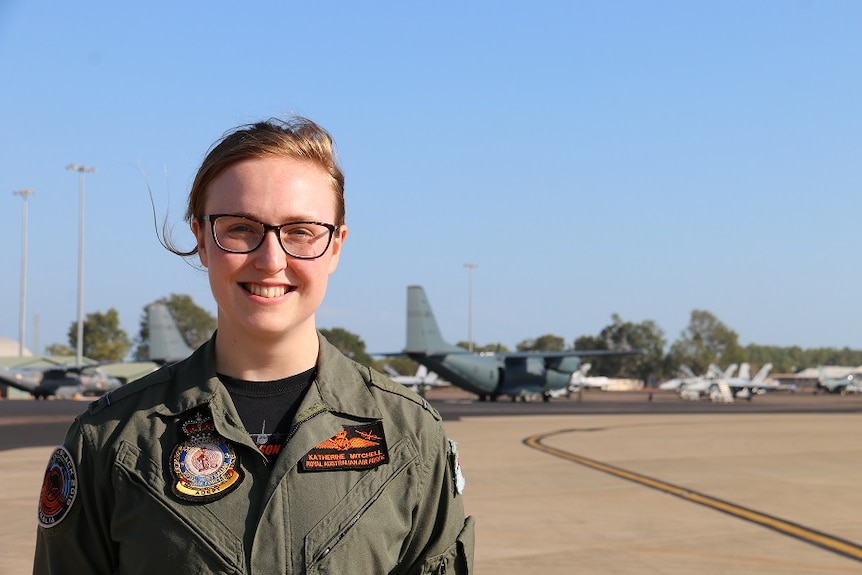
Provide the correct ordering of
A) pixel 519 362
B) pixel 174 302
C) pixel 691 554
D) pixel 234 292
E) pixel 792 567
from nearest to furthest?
pixel 234 292 < pixel 792 567 < pixel 691 554 < pixel 519 362 < pixel 174 302

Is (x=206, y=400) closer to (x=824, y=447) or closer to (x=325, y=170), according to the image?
(x=325, y=170)

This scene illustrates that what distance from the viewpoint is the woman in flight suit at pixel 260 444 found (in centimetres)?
196

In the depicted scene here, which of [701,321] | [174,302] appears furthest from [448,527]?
[701,321]

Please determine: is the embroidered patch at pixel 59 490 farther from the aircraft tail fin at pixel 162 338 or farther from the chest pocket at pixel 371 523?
the aircraft tail fin at pixel 162 338

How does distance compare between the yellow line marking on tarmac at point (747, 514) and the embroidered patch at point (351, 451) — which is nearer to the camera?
the embroidered patch at point (351, 451)

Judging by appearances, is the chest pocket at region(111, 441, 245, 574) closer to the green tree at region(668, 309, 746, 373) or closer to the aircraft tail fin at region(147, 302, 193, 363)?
the aircraft tail fin at region(147, 302, 193, 363)

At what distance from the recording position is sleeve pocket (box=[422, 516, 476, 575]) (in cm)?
215

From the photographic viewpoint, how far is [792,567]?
22.3 feet

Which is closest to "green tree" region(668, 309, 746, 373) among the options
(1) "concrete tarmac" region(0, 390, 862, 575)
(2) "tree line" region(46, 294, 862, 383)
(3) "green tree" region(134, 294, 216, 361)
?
(2) "tree line" region(46, 294, 862, 383)

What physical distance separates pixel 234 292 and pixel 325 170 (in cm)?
35

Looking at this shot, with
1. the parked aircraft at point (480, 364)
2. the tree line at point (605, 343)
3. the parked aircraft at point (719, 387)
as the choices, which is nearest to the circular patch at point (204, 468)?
the parked aircraft at point (480, 364)

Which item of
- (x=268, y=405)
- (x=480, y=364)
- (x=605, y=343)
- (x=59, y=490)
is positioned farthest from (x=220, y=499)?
(x=605, y=343)

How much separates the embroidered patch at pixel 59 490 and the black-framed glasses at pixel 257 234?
1.86 ft

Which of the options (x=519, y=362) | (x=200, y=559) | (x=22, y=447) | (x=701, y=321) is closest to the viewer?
(x=200, y=559)
